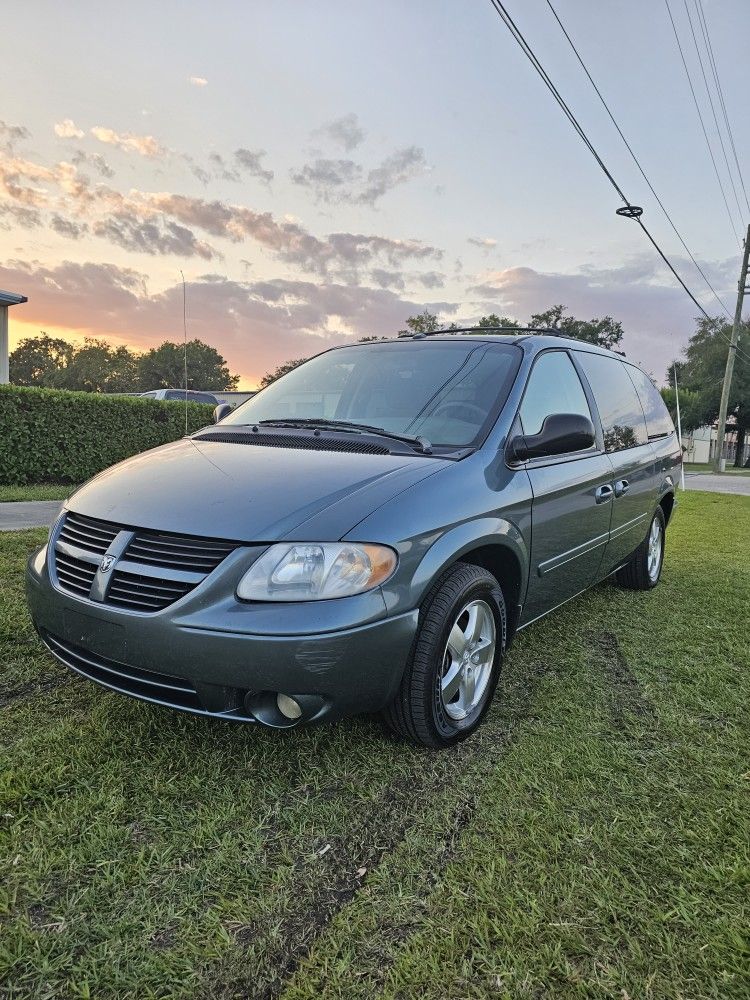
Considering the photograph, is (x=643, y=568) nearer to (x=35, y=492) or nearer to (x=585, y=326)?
(x=35, y=492)

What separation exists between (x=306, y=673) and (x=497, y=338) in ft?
7.22

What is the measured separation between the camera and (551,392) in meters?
3.36

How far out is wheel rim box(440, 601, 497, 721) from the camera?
2461mm

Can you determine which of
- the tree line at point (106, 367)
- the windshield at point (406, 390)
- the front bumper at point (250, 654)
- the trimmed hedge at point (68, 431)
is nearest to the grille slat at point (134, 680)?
the front bumper at point (250, 654)

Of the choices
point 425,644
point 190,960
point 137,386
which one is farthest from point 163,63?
point 137,386

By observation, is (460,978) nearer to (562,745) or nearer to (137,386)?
(562,745)

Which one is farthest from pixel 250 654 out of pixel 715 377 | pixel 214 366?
pixel 214 366

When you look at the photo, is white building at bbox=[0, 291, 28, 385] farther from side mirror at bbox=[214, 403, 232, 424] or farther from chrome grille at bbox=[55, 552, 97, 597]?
chrome grille at bbox=[55, 552, 97, 597]

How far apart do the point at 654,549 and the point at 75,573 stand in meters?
4.31

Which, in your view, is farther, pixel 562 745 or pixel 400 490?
pixel 562 745

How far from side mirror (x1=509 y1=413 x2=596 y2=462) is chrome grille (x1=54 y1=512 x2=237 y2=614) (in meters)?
1.41

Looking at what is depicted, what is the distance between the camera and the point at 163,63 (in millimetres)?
7453

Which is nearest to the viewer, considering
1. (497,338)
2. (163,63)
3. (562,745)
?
(562,745)

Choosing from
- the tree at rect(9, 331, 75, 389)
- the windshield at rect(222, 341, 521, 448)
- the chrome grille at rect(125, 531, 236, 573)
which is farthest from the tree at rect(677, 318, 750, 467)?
the tree at rect(9, 331, 75, 389)
